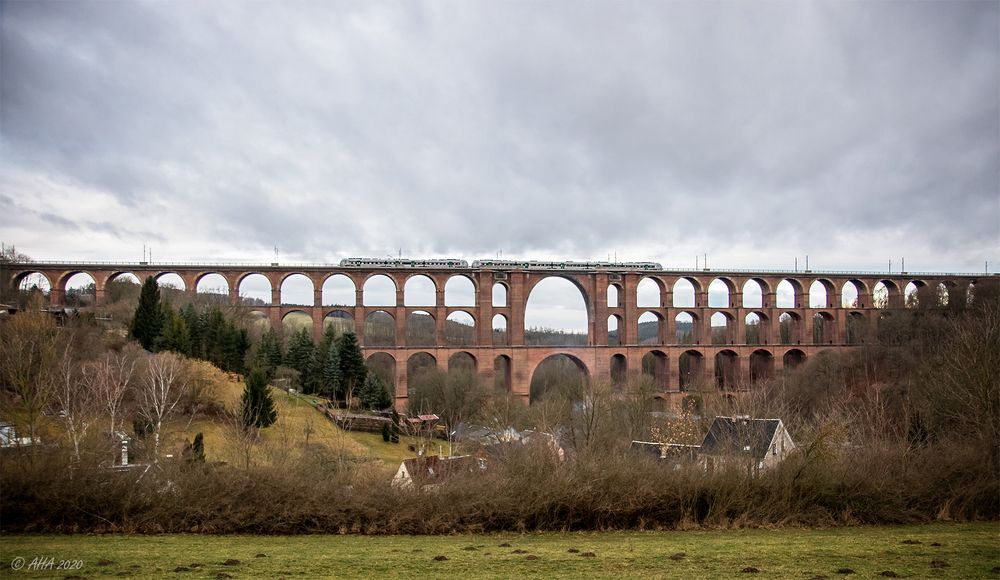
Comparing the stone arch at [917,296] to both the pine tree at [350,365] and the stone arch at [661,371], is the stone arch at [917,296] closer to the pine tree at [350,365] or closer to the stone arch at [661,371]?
the stone arch at [661,371]

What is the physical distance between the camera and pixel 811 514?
10.7 m

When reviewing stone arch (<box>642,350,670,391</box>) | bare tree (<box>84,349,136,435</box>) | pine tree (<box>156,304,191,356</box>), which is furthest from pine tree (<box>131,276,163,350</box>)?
stone arch (<box>642,350,670,391</box>)

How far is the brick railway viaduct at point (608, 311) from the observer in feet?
118

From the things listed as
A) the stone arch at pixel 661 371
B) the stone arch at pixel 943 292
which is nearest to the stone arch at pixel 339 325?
the stone arch at pixel 661 371

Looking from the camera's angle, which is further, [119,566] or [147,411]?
[147,411]

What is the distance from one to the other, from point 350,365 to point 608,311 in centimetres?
1791

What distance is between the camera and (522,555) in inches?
315

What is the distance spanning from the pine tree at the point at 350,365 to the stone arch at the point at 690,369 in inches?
848

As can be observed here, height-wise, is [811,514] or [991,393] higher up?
[991,393]

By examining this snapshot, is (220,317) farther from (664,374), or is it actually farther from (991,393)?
(991,393)

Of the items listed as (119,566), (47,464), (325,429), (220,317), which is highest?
(220,317)

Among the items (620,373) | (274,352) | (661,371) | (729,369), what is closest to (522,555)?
(274,352)

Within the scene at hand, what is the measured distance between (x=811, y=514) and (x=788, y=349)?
34.6 metres

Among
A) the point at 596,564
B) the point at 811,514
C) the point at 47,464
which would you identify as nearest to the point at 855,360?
the point at 811,514
